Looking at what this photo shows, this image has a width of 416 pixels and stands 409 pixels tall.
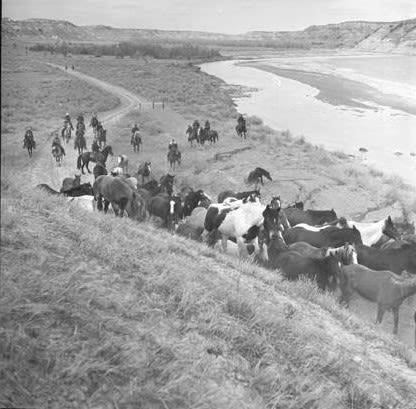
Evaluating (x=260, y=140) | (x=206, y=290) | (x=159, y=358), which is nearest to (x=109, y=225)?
(x=206, y=290)

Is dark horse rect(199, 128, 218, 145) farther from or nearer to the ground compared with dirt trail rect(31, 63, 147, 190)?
farther from the ground

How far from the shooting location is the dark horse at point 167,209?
1310 centimetres

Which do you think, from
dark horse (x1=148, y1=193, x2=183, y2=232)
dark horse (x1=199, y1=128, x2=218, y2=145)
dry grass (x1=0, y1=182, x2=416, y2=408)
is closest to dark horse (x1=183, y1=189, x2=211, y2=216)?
dark horse (x1=148, y1=193, x2=183, y2=232)

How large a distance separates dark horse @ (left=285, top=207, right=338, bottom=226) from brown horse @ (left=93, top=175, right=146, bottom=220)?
370 cm

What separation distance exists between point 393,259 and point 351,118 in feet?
93.8

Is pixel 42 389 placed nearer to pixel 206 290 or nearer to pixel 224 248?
pixel 206 290

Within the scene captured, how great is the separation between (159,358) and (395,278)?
6314 mm

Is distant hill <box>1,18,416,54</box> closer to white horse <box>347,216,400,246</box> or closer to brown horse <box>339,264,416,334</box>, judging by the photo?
white horse <box>347,216,400,246</box>

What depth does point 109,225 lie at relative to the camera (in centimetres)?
852

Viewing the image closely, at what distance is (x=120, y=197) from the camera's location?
43.2 ft

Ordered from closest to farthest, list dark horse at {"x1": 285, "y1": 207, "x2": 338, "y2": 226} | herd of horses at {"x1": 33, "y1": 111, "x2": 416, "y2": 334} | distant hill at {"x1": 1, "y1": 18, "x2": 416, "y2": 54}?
1. herd of horses at {"x1": 33, "y1": 111, "x2": 416, "y2": 334}
2. dark horse at {"x1": 285, "y1": 207, "x2": 338, "y2": 226}
3. distant hill at {"x1": 1, "y1": 18, "x2": 416, "y2": 54}

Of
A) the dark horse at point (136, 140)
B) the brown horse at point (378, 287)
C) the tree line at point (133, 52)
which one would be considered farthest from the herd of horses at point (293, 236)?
the tree line at point (133, 52)

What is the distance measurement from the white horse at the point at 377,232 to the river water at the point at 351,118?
432 inches

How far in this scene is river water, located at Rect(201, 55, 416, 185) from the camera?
1078 inches
